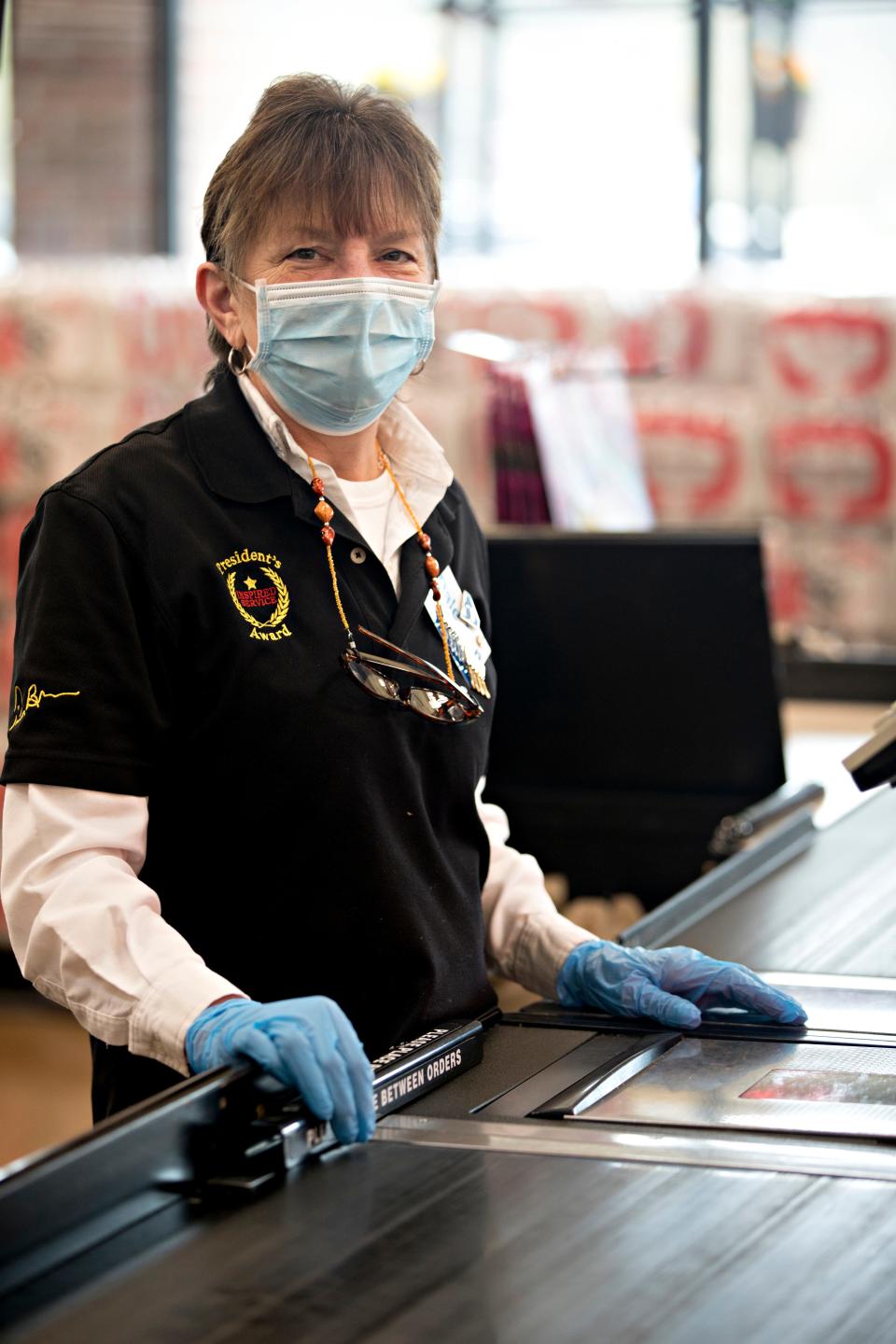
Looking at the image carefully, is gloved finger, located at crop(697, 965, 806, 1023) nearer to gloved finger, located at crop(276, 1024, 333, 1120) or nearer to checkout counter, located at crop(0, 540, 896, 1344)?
checkout counter, located at crop(0, 540, 896, 1344)

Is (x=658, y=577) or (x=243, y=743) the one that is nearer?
(x=243, y=743)

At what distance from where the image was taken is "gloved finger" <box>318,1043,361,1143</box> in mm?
1008

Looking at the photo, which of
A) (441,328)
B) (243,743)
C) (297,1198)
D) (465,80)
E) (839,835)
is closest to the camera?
(297,1198)

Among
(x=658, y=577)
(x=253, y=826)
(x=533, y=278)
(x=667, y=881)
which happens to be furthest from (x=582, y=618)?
(x=533, y=278)

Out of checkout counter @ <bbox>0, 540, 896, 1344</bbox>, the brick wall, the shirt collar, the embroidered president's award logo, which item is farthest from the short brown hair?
the brick wall

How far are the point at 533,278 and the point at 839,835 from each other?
3.38 metres

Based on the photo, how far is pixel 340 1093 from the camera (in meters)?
1.01

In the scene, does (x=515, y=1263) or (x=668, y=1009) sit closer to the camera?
(x=515, y=1263)

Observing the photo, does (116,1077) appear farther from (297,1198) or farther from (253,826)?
(297,1198)

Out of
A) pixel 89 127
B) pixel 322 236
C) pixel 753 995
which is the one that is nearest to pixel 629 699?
pixel 753 995

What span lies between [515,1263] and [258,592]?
0.58 metres

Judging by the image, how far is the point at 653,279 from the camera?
4988 mm

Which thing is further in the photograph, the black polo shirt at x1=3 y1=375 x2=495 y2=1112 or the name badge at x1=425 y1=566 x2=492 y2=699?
the name badge at x1=425 y1=566 x2=492 y2=699
